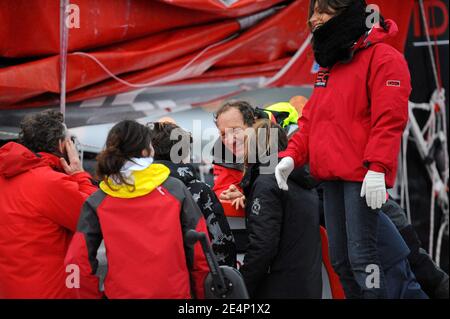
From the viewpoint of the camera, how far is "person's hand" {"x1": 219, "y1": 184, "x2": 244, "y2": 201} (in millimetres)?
3525

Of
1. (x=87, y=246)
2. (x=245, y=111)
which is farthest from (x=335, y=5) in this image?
(x=87, y=246)

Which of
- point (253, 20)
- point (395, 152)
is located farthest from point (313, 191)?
point (253, 20)

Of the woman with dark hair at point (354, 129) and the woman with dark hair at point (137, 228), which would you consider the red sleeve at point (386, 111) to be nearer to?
the woman with dark hair at point (354, 129)

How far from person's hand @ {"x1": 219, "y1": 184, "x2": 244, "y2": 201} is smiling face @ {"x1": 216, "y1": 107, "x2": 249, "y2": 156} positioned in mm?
165

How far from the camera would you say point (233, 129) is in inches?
140

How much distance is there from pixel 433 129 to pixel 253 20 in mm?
1687

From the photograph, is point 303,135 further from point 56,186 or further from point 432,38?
point 432,38

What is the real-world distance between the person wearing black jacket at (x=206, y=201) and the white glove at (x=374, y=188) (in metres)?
0.69

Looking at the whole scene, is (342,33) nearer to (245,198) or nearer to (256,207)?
(256,207)

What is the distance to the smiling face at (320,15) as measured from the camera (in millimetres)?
2973

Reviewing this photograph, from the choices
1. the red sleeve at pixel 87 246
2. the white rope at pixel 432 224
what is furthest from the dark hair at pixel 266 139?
the white rope at pixel 432 224

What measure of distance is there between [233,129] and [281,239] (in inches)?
23.8

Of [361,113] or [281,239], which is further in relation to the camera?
[281,239]

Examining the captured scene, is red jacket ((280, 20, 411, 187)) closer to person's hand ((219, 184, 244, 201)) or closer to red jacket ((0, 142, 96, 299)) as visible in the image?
person's hand ((219, 184, 244, 201))
